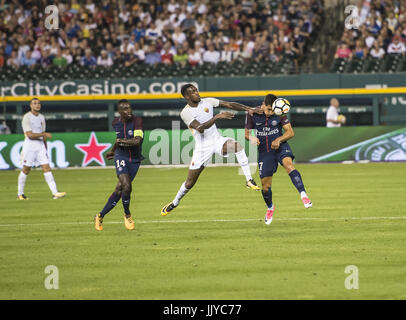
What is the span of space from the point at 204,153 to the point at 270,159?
1362mm

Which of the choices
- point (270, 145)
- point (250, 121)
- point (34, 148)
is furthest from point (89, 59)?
point (270, 145)

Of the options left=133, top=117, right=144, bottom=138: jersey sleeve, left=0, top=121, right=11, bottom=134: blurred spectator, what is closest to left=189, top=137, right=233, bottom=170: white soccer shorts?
left=133, top=117, right=144, bottom=138: jersey sleeve

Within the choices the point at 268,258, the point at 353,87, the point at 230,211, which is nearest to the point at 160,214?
the point at 230,211

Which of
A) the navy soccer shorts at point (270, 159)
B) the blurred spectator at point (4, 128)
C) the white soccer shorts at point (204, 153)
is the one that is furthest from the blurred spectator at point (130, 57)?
the navy soccer shorts at point (270, 159)

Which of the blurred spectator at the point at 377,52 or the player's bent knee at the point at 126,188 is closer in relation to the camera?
the player's bent knee at the point at 126,188

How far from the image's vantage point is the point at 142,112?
29.5 m

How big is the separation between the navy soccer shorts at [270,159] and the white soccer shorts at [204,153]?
1.13m

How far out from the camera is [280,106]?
12930 millimetres

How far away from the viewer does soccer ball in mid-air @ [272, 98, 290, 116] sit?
12.9m

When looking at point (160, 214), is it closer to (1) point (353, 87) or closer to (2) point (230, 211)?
(2) point (230, 211)

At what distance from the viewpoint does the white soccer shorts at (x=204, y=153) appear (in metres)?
13.9

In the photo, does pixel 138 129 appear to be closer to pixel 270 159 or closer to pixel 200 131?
pixel 200 131

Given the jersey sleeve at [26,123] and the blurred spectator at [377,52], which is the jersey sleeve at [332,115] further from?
the jersey sleeve at [26,123]

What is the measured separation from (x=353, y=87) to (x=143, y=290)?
21.3 m
